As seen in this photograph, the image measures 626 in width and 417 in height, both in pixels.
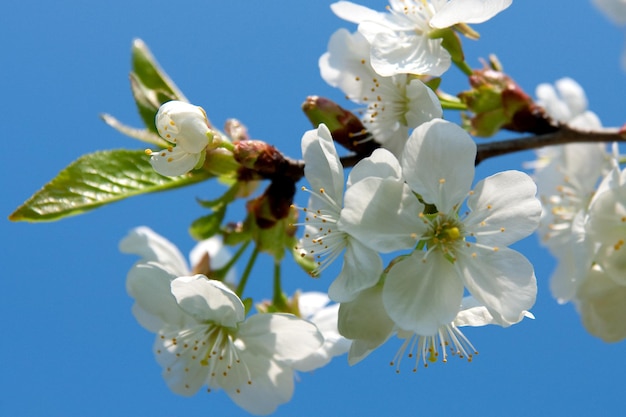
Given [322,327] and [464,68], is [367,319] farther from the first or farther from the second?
[464,68]

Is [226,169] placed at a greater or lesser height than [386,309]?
greater

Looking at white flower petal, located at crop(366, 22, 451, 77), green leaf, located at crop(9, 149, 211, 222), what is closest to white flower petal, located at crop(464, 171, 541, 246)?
white flower petal, located at crop(366, 22, 451, 77)

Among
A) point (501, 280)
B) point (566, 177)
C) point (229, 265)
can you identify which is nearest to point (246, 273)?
point (229, 265)

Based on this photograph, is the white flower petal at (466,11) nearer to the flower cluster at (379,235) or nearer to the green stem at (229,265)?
the flower cluster at (379,235)

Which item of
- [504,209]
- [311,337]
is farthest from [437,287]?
[311,337]

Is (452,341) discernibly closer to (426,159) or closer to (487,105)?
(426,159)

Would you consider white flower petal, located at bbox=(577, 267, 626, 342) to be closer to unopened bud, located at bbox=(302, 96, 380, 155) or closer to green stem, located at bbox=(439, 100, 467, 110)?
green stem, located at bbox=(439, 100, 467, 110)

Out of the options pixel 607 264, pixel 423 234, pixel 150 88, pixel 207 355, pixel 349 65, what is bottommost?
pixel 207 355
